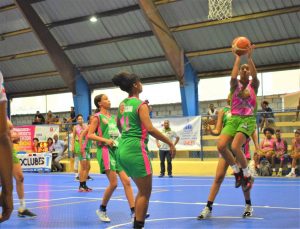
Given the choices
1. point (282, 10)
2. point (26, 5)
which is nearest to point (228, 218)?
point (282, 10)

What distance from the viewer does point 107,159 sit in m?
7.29

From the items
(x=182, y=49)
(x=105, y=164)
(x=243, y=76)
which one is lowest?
(x=105, y=164)

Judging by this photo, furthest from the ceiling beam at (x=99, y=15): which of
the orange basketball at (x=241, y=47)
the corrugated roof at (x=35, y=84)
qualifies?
the orange basketball at (x=241, y=47)

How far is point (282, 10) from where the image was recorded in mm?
19094

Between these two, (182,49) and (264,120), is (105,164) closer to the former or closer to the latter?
(264,120)

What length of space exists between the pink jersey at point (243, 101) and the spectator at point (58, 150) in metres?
14.4

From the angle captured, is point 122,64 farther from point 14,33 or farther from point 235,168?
point 235,168

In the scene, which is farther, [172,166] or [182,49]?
[182,49]

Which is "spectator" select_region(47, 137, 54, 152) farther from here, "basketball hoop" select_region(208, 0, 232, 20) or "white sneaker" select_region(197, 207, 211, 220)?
"white sneaker" select_region(197, 207, 211, 220)

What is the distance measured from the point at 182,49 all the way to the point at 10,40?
10.4m

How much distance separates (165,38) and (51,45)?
666 centimetres

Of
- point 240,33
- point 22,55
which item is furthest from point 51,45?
point 240,33

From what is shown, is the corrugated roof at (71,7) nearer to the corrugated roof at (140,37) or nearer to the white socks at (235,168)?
the corrugated roof at (140,37)

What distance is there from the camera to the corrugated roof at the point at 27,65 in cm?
2689
